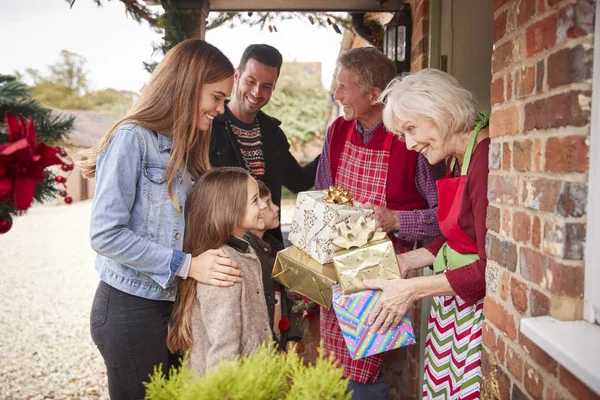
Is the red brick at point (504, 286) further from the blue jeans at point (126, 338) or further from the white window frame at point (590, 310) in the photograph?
the blue jeans at point (126, 338)

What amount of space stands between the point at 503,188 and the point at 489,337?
483 millimetres

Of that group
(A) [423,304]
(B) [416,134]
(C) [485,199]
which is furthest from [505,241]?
(A) [423,304]

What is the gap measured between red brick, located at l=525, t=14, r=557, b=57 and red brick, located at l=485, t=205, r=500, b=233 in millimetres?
477

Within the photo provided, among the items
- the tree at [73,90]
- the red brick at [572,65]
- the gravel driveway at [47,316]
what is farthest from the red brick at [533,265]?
the tree at [73,90]

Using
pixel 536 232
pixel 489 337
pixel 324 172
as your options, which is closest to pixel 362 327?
pixel 489 337

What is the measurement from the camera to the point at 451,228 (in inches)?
76.7

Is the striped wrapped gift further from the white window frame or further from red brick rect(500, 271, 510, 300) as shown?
the white window frame

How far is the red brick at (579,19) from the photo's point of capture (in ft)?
3.82

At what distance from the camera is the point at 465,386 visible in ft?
6.07

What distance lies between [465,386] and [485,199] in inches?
26.2

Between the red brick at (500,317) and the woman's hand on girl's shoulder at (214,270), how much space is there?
35.2 inches

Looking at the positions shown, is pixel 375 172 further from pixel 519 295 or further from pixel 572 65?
pixel 572 65

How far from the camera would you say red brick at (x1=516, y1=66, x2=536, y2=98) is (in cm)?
135

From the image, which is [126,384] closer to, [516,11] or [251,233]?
[251,233]
